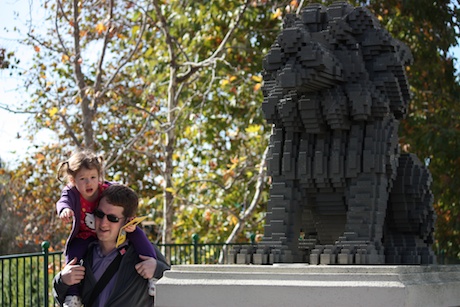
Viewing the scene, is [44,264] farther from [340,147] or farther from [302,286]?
[302,286]

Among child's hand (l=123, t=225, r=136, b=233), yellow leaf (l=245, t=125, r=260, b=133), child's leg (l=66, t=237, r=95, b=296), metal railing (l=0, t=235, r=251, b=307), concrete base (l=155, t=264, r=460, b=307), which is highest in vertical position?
yellow leaf (l=245, t=125, r=260, b=133)

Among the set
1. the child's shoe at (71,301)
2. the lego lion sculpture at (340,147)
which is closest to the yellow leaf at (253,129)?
the lego lion sculpture at (340,147)

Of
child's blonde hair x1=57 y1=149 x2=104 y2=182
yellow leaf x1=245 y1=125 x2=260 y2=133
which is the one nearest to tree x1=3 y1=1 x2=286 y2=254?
yellow leaf x1=245 y1=125 x2=260 y2=133

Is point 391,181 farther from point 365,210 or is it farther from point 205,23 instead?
point 205,23

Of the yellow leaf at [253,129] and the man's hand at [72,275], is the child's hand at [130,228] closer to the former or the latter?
the man's hand at [72,275]

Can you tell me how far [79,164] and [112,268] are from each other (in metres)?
0.78

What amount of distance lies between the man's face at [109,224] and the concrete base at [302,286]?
1.47 ft

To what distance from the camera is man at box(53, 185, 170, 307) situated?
501cm

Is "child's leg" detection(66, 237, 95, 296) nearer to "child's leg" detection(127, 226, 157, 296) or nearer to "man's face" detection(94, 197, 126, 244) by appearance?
"man's face" detection(94, 197, 126, 244)

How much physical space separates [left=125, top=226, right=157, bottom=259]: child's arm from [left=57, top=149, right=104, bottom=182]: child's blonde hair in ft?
1.72

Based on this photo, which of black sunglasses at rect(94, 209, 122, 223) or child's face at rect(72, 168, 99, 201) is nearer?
black sunglasses at rect(94, 209, 122, 223)

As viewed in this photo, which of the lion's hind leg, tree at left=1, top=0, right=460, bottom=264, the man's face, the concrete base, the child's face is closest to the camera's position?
the concrete base

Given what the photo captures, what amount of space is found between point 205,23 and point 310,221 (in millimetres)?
9188

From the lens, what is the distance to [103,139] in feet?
57.5
